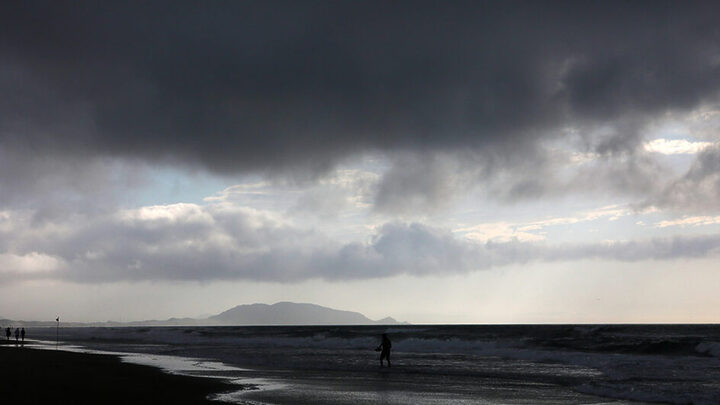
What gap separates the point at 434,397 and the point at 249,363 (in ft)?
56.1

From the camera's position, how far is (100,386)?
1853cm

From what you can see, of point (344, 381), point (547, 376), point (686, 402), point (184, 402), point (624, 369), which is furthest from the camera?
point (624, 369)

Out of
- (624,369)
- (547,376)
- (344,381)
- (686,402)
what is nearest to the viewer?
(686,402)

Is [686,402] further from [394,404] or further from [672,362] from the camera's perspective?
[672,362]

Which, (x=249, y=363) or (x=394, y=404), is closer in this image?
(x=394, y=404)

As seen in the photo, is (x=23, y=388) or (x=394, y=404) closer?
(x=394, y=404)

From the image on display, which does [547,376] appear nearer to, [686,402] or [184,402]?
[686,402]

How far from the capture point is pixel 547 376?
79.5ft

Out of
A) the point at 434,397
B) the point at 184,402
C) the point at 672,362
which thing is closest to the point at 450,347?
the point at 672,362

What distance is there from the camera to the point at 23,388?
17078 millimetres

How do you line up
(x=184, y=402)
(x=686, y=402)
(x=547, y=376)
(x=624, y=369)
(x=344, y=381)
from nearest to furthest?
(x=184, y=402) → (x=686, y=402) → (x=344, y=381) → (x=547, y=376) → (x=624, y=369)

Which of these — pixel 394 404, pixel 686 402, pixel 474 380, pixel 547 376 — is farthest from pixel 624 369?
pixel 394 404

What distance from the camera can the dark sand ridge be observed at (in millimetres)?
15461

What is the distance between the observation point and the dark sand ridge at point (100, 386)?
50.7ft
